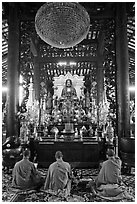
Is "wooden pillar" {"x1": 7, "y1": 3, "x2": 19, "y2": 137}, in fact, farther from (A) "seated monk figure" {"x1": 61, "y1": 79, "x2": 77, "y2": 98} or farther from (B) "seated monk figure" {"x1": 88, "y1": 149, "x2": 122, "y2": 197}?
(A) "seated monk figure" {"x1": 61, "y1": 79, "x2": 77, "y2": 98}

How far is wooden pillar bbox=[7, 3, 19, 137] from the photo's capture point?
16.8ft

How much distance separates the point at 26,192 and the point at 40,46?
8658 millimetres

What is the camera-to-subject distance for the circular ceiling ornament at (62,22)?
3.65m

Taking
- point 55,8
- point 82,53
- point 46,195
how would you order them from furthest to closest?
point 82,53
point 55,8
point 46,195

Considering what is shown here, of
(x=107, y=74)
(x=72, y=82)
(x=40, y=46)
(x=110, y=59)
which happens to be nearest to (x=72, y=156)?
(x=107, y=74)

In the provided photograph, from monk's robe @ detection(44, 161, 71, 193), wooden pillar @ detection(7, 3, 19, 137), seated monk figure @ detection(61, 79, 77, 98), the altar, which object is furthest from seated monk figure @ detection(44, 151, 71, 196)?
seated monk figure @ detection(61, 79, 77, 98)

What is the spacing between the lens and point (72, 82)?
601 inches

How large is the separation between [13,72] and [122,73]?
2.90 metres

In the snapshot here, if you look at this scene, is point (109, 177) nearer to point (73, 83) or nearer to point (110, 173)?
point (110, 173)

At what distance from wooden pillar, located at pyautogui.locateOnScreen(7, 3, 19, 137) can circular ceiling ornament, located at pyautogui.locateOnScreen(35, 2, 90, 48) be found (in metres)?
1.63

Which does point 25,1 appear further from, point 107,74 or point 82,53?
point 82,53

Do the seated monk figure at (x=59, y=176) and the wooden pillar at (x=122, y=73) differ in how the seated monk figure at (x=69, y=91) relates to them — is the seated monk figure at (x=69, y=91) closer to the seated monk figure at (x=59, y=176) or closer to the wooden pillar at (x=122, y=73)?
the wooden pillar at (x=122, y=73)

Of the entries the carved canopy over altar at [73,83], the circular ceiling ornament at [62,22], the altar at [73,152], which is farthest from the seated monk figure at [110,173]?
the carved canopy over altar at [73,83]

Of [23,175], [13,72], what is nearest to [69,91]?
[13,72]
